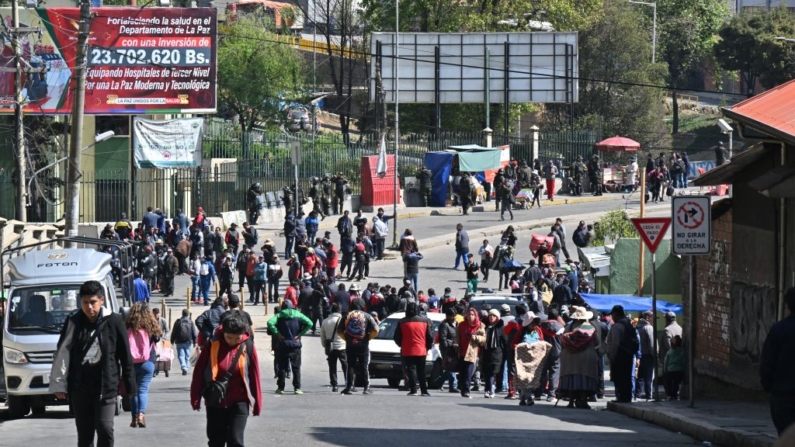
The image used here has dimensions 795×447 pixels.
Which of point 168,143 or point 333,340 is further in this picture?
point 168,143

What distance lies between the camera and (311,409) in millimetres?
16734

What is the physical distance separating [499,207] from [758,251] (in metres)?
32.1

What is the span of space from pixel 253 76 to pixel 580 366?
55742 millimetres

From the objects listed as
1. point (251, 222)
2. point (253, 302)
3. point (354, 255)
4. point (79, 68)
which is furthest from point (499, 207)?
point (79, 68)

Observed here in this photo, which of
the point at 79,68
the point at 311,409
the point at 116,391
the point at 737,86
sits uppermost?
the point at 737,86

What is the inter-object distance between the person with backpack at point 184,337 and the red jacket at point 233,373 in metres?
14.2

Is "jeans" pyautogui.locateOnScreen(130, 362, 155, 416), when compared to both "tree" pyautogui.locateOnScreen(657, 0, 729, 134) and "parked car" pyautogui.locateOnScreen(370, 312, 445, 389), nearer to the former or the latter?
"parked car" pyautogui.locateOnScreen(370, 312, 445, 389)

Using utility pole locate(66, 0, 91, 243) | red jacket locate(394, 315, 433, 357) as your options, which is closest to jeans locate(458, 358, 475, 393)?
red jacket locate(394, 315, 433, 357)

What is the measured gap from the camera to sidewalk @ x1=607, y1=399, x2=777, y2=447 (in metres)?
13.2

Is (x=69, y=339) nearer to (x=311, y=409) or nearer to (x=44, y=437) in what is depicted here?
(x=44, y=437)

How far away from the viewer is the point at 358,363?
65.7ft

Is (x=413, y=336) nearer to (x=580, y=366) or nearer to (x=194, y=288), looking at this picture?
(x=580, y=366)

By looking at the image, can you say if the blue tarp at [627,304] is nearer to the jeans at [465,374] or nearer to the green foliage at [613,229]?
the jeans at [465,374]

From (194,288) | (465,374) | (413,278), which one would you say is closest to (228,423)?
(465,374)
